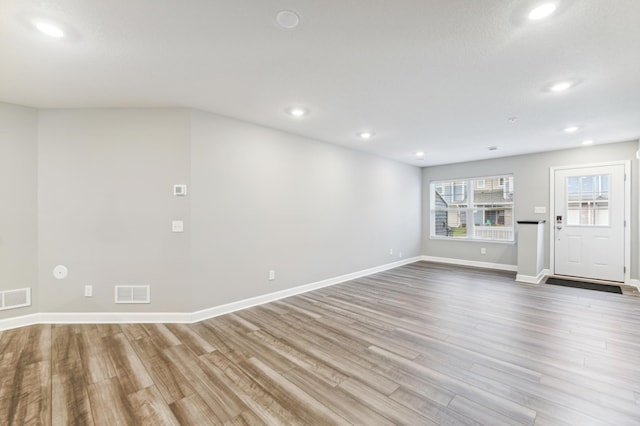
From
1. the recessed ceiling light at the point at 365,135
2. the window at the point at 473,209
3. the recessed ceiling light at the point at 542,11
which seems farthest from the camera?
the window at the point at 473,209

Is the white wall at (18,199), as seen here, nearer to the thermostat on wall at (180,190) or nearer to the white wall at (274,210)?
the thermostat on wall at (180,190)

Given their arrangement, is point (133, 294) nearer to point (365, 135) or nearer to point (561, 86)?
point (365, 135)

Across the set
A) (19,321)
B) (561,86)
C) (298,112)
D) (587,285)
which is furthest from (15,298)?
(587,285)

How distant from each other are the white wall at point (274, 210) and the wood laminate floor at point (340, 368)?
63 cm

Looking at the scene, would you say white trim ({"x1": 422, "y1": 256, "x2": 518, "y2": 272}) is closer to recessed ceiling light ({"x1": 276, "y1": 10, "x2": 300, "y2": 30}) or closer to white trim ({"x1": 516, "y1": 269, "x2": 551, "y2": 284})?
white trim ({"x1": 516, "y1": 269, "x2": 551, "y2": 284})

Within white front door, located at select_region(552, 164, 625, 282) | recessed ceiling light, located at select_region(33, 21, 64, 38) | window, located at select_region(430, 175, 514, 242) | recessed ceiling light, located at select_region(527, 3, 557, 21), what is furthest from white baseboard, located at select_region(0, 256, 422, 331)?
white front door, located at select_region(552, 164, 625, 282)

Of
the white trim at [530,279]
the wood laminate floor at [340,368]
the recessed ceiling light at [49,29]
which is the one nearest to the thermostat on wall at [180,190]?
the wood laminate floor at [340,368]

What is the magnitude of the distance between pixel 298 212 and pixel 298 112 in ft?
5.18

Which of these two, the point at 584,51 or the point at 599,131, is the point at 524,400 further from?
the point at 599,131

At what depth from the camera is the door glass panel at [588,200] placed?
4.99 meters

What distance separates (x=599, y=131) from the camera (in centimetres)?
419

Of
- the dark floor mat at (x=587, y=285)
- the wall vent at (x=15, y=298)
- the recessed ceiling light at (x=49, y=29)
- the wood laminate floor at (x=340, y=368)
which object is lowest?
the wood laminate floor at (x=340, y=368)

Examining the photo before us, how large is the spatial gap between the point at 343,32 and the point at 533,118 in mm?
3167

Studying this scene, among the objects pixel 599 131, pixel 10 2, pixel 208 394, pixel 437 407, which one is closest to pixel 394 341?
pixel 437 407
